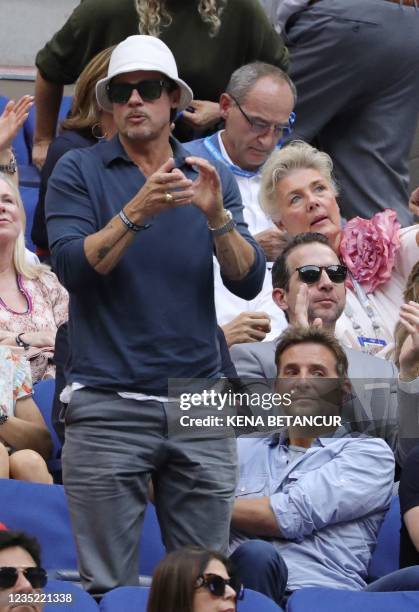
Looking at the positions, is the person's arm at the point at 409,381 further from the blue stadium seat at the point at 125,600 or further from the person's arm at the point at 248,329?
the blue stadium seat at the point at 125,600

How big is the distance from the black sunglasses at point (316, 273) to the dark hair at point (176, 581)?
69.8 inches

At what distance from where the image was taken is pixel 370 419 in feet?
16.8

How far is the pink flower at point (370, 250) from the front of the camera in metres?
6.12

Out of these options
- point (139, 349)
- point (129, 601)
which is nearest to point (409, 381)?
point (139, 349)

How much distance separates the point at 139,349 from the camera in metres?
4.22

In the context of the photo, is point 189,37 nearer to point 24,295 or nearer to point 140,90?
point 24,295

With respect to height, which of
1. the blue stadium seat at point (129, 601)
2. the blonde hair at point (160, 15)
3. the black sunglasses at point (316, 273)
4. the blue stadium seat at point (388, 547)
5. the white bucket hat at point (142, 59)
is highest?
the white bucket hat at point (142, 59)

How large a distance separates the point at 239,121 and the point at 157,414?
7.98ft

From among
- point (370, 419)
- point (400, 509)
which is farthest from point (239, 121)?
point (400, 509)

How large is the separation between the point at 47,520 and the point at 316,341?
3.25ft

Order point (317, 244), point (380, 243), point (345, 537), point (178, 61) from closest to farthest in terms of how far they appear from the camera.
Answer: point (345, 537) < point (317, 244) < point (380, 243) < point (178, 61)

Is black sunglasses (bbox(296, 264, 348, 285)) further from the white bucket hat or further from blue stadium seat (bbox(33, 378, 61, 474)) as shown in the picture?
the white bucket hat

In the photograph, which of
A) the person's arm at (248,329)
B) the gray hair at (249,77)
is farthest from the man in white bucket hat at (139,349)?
the gray hair at (249,77)

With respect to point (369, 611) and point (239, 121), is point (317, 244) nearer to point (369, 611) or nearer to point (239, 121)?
point (239, 121)
